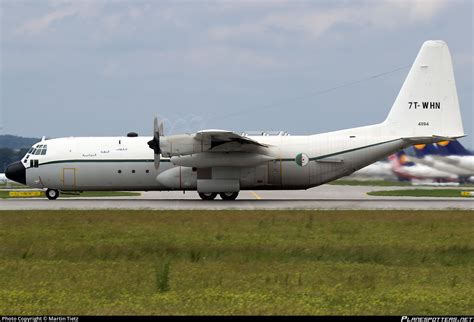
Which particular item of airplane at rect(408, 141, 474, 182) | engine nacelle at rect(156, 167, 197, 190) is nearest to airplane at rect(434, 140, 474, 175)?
airplane at rect(408, 141, 474, 182)

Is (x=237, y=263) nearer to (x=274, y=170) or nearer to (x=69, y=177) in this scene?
(x=274, y=170)

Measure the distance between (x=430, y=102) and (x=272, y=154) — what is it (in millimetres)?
9556

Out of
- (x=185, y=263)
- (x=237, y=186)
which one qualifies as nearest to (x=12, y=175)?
(x=237, y=186)

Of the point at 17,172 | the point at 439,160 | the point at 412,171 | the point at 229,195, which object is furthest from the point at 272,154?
the point at 412,171

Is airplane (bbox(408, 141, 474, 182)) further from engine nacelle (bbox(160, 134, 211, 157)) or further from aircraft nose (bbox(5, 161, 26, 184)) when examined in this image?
aircraft nose (bbox(5, 161, 26, 184))

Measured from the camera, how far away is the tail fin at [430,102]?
134ft

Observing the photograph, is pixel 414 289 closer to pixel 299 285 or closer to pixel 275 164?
pixel 299 285

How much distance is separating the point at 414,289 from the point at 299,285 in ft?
8.08

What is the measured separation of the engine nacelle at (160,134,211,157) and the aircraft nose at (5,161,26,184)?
9.68 metres

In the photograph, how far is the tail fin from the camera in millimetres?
40781

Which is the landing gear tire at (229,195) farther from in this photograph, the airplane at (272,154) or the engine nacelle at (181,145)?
the engine nacelle at (181,145)

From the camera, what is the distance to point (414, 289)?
15375 millimetres

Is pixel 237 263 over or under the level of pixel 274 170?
under

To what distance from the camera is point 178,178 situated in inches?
1578
